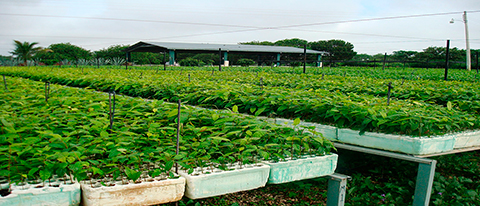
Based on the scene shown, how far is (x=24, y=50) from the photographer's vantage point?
31.6 metres

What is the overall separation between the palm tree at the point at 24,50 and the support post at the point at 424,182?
3660 cm

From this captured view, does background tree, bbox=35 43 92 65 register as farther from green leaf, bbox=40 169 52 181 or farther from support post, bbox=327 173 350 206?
support post, bbox=327 173 350 206

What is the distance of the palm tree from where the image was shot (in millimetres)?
31359

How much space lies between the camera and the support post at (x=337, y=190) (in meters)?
2.49

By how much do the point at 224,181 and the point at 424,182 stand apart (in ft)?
6.29

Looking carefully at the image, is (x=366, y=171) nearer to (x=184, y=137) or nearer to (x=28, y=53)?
(x=184, y=137)

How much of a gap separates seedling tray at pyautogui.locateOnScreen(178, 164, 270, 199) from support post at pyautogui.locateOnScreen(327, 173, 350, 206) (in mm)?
593

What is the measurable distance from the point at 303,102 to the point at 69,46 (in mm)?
41471

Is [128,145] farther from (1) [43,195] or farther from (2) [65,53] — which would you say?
(2) [65,53]

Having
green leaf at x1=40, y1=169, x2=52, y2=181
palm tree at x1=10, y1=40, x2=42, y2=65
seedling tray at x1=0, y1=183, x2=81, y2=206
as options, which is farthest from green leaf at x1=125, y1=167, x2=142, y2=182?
palm tree at x1=10, y1=40, x2=42, y2=65

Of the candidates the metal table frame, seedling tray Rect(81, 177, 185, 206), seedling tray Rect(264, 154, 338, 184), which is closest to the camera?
seedling tray Rect(81, 177, 185, 206)

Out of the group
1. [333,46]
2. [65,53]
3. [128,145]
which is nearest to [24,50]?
[65,53]

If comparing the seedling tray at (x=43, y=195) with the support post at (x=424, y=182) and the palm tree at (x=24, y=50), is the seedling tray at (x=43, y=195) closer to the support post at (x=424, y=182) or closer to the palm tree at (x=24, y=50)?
the support post at (x=424, y=182)

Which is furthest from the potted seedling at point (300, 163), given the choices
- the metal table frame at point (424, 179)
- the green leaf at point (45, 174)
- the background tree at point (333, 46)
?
the background tree at point (333, 46)
